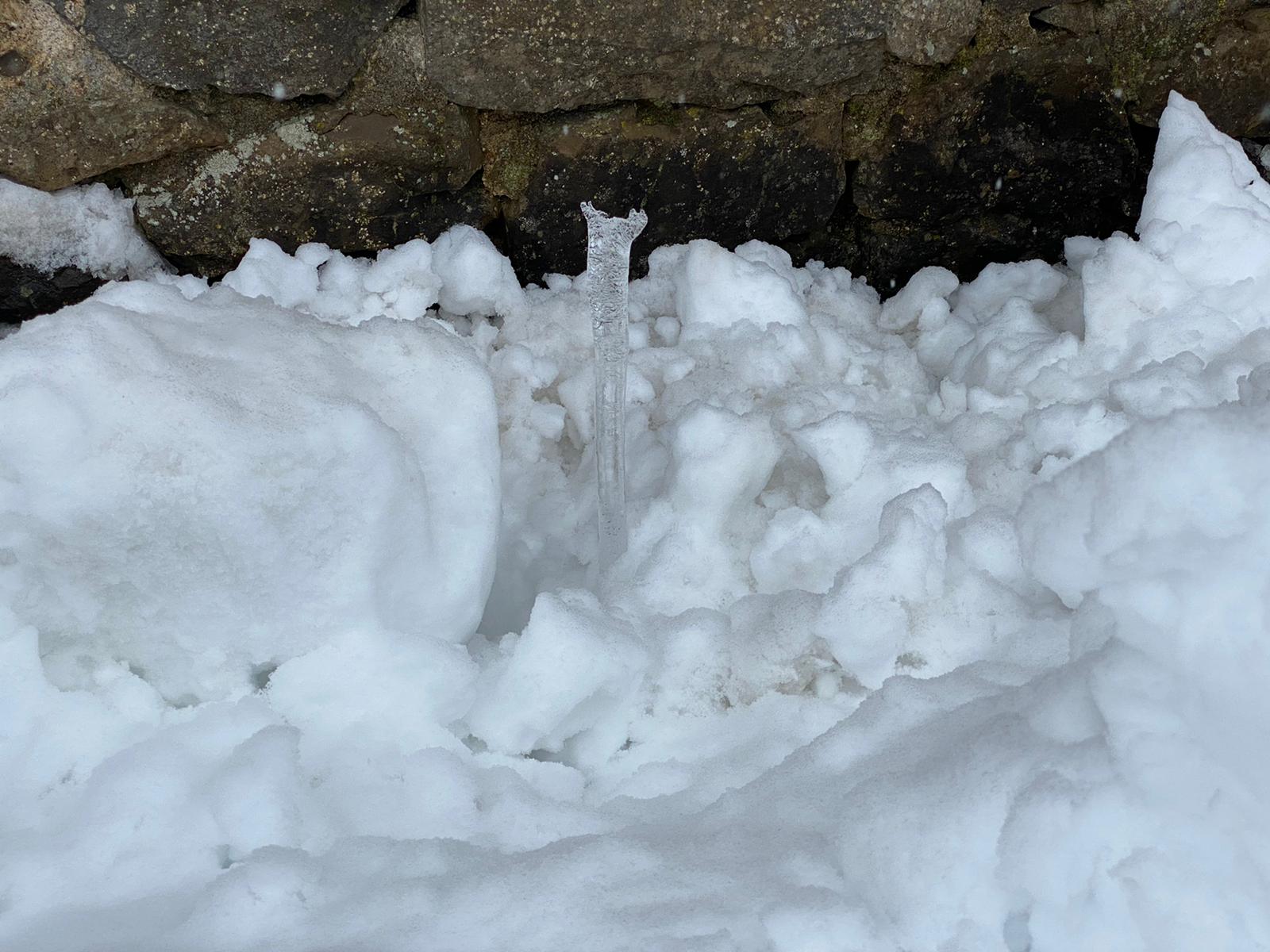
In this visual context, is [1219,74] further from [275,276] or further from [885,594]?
[275,276]

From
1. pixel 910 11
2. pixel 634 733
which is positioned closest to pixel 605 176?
pixel 910 11

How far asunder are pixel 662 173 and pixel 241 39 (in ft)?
1.95

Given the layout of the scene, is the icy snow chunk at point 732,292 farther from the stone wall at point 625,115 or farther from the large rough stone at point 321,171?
the large rough stone at point 321,171

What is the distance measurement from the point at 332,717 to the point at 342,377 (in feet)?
1.19

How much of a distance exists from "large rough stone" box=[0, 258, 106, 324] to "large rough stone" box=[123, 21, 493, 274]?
0.39ft

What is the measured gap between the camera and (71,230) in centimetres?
163

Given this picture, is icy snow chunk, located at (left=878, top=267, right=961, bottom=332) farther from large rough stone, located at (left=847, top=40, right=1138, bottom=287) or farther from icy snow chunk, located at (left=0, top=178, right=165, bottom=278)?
icy snow chunk, located at (left=0, top=178, right=165, bottom=278)

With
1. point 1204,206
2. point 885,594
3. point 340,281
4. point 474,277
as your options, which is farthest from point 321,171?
point 1204,206

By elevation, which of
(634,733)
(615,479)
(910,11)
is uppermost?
(910,11)

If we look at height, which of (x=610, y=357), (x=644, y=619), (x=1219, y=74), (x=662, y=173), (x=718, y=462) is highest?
(x=1219, y=74)

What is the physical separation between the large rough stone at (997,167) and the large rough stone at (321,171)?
25.0 inches

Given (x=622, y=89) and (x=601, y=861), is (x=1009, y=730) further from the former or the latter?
(x=622, y=89)

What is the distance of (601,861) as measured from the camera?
971 millimetres

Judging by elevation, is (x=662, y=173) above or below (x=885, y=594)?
above
